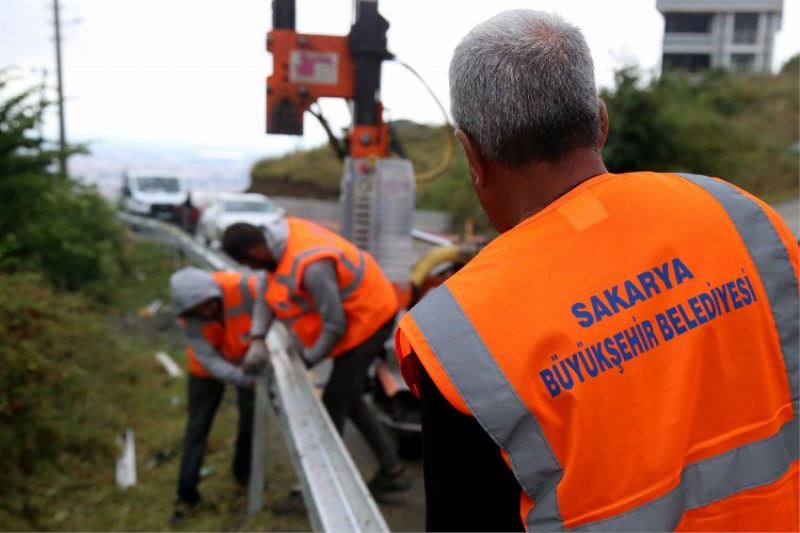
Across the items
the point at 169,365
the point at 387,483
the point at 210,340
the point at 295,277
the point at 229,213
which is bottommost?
the point at 169,365

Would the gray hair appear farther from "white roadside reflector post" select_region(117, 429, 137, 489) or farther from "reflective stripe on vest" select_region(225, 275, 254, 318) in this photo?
"white roadside reflector post" select_region(117, 429, 137, 489)

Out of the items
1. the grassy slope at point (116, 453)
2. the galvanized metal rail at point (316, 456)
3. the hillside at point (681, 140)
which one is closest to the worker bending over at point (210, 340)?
the galvanized metal rail at point (316, 456)

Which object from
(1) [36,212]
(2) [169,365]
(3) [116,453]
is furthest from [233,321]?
(1) [36,212]

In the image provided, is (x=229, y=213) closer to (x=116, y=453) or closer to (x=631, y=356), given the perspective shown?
(x=116, y=453)

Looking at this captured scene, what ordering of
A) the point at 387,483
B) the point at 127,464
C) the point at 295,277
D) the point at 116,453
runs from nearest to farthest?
the point at 295,277 < the point at 387,483 < the point at 127,464 < the point at 116,453

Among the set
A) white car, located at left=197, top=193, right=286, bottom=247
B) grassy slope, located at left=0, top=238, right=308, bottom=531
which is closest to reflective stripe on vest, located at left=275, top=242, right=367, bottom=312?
grassy slope, located at left=0, top=238, right=308, bottom=531

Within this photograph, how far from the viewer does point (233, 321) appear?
17.5 ft

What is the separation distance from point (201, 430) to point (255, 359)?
0.85m

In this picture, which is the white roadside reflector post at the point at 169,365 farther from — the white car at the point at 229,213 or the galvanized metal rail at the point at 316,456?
the white car at the point at 229,213

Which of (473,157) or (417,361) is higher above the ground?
(473,157)

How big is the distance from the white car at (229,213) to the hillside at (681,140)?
464cm

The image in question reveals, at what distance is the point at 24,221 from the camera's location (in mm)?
9297

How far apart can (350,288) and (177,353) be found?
568 centimetres

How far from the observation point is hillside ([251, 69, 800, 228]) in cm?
1168
